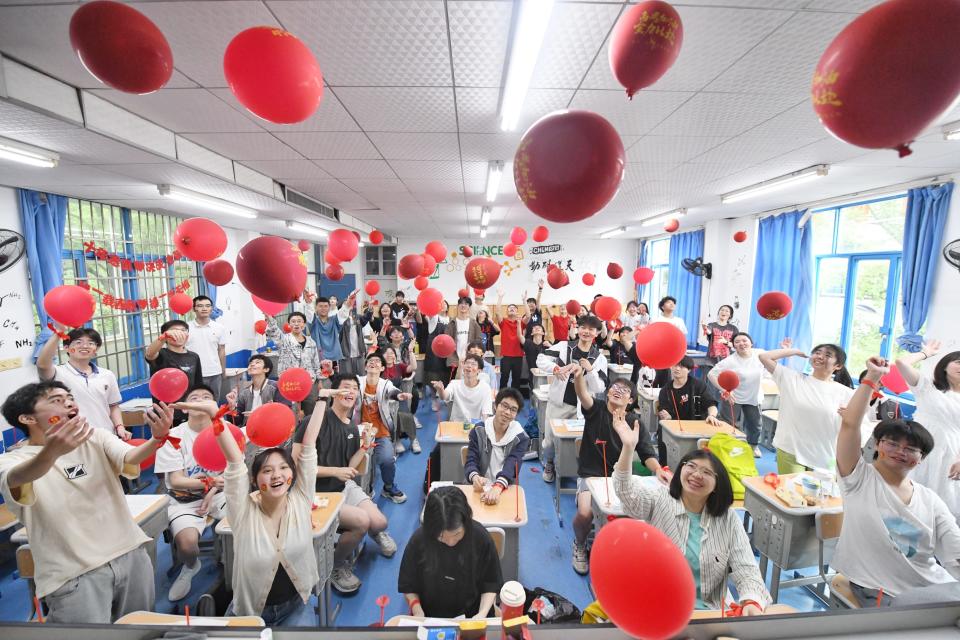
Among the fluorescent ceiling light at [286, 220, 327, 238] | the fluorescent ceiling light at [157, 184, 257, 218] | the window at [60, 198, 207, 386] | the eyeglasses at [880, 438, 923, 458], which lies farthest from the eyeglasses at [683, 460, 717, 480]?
the fluorescent ceiling light at [286, 220, 327, 238]

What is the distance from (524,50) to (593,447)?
8.70 ft

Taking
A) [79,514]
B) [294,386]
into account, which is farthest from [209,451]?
[294,386]

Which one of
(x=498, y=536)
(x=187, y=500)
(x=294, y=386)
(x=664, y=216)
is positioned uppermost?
(x=664, y=216)

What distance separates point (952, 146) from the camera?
3.04m

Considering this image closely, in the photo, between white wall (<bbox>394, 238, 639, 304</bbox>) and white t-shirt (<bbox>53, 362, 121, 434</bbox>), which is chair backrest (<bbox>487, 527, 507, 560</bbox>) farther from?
white wall (<bbox>394, 238, 639, 304</bbox>)

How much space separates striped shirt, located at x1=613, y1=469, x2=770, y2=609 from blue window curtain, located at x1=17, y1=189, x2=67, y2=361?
19.4 ft

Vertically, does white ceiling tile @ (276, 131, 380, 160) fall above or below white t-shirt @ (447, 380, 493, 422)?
above

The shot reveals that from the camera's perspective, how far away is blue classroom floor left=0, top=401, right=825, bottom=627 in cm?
236

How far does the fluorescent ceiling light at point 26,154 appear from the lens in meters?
2.62

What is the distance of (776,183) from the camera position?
14.0ft

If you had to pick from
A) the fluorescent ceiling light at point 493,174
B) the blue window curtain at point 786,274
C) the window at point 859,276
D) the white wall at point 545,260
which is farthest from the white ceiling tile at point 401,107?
the white wall at point 545,260

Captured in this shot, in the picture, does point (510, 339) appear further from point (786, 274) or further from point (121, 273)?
point (121, 273)

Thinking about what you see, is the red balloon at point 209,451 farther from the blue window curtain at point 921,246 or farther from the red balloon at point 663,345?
the blue window curtain at point 921,246

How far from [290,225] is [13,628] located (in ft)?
22.7
